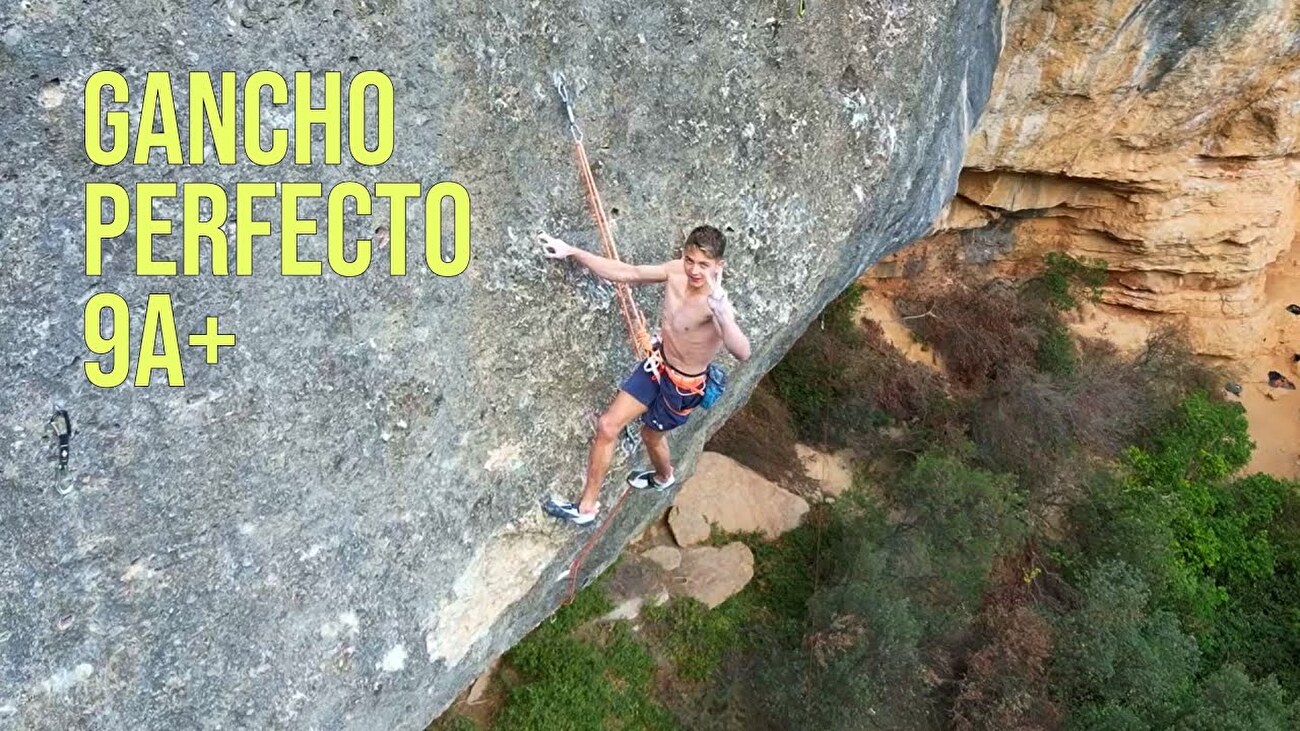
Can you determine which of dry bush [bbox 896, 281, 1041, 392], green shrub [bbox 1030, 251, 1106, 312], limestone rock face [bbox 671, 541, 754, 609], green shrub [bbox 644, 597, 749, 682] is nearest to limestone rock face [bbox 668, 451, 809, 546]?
limestone rock face [bbox 671, 541, 754, 609]

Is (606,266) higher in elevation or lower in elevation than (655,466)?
higher

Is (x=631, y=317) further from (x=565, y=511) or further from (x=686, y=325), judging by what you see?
(x=565, y=511)

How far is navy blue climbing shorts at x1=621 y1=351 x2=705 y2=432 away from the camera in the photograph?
156 inches

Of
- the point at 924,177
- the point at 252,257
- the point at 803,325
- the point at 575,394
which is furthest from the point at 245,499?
the point at 924,177

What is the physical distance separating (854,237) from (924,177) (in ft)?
2.81

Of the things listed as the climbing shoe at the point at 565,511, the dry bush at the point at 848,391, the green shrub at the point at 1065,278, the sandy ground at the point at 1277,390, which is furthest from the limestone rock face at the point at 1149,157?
the climbing shoe at the point at 565,511

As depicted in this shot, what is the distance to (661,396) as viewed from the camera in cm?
406

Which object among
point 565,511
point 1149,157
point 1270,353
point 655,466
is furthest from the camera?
point 1270,353

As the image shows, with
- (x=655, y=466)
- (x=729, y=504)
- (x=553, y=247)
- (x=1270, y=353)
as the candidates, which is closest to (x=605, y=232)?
(x=553, y=247)

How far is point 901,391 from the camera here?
395 inches

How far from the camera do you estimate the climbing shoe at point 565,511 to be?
13.9ft

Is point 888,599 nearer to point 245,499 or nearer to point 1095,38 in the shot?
point 1095,38

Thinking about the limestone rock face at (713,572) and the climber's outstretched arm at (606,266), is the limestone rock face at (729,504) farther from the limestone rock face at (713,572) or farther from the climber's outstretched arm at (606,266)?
the climber's outstretched arm at (606,266)

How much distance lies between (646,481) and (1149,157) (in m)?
8.07
